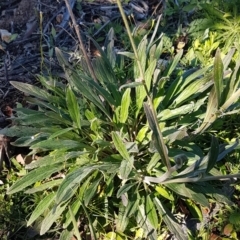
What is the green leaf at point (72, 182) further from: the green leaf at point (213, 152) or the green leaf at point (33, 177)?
the green leaf at point (213, 152)

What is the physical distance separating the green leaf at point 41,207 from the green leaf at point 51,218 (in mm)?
44

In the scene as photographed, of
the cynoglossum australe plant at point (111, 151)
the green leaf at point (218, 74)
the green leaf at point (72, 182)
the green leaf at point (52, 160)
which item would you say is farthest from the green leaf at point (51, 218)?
the green leaf at point (218, 74)

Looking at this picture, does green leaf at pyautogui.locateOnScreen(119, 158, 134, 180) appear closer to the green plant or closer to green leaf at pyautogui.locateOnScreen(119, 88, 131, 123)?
green leaf at pyautogui.locateOnScreen(119, 88, 131, 123)

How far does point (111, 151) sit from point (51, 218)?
48cm

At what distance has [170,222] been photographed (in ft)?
8.31

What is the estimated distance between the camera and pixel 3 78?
3566mm

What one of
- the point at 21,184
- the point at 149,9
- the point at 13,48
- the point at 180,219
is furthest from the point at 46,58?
the point at 180,219

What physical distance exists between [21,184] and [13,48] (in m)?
1.49

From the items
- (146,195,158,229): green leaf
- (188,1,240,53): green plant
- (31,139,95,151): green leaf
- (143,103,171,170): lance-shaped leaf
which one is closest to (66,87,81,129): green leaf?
(31,139,95,151): green leaf

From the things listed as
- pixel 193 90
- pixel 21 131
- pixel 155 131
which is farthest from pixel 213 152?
pixel 21 131

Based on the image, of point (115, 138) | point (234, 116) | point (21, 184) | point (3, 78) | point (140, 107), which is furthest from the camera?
point (3, 78)

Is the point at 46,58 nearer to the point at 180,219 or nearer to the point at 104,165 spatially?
the point at 104,165

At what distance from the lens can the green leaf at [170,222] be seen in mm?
2492

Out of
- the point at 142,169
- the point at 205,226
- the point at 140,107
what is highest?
the point at 140,107
